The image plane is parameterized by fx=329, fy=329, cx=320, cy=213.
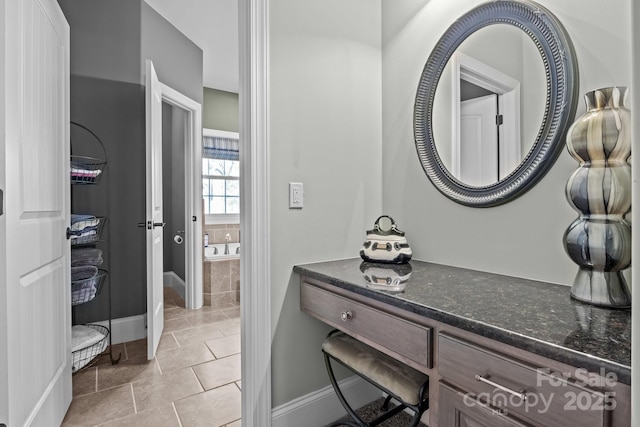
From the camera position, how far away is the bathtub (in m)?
3.73

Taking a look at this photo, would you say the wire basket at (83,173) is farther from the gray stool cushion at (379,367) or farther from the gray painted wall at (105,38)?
the gray stool cushion at (379,367)

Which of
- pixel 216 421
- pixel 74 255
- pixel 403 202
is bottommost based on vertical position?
pixel 216 421

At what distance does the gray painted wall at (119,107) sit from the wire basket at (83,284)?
0.49 m

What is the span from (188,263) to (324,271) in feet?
8.32

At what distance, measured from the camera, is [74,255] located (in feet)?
7.14

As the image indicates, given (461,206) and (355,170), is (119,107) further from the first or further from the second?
(461,206)

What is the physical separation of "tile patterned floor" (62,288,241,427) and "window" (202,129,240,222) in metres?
2.30

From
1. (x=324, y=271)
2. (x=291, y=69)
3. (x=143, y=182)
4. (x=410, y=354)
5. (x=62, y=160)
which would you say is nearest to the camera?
(x=410, y=354)

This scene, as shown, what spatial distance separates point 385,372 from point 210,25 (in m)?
3.36

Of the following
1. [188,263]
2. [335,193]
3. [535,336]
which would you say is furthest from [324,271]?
[188,263]

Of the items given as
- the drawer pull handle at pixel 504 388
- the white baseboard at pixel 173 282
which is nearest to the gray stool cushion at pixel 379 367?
the drawer pull handle at pixel 504 388

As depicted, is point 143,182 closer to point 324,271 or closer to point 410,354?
point 324,271

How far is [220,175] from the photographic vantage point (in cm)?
502

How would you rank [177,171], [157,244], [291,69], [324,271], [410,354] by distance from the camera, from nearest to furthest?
[410,354] → [324,271] → [291,69] → [157,244] → [177,171]
